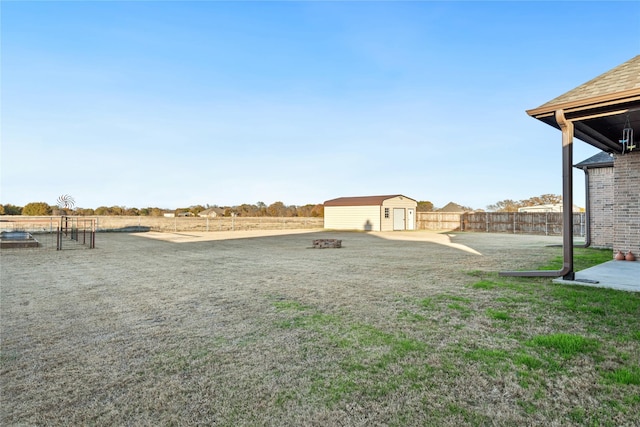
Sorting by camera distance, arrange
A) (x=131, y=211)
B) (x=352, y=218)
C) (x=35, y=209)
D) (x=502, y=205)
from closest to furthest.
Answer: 1. (x=352, y=218)
2. (x=35, y=209)
3. (x=131, y=211)
4. (x=502, y=205)

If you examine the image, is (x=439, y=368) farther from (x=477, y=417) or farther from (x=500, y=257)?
(x=500, y=257)

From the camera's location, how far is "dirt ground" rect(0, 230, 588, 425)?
2.12 m

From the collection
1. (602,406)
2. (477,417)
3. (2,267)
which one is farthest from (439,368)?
(2,267)

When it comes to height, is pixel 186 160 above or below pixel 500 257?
above

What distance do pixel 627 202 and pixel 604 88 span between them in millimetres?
4366

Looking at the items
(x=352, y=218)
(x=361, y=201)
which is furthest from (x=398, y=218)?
(x=352, y=218)

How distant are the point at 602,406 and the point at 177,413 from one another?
2676mm

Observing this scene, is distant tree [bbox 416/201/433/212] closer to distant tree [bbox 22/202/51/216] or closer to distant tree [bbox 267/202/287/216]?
distant tree [bbox 267/202/287/216]

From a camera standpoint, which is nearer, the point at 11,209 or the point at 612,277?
the point at 612,277

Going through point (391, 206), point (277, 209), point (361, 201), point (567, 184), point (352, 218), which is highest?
point (361, 201)

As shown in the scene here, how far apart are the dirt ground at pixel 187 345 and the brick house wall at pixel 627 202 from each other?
3.30m

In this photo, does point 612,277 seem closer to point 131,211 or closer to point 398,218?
point 398,218

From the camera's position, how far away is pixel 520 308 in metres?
4.30

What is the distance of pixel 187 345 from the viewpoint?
129 inches
